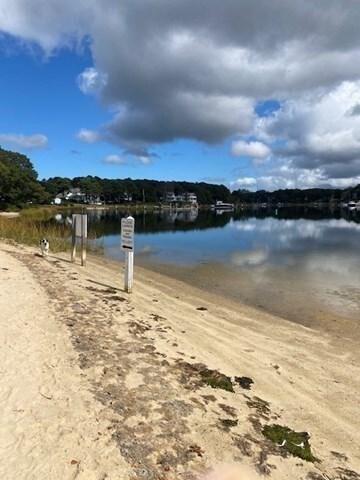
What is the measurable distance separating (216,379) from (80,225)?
11035 mm

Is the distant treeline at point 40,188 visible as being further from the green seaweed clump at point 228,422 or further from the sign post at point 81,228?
the green seaweed clump at point 228,422

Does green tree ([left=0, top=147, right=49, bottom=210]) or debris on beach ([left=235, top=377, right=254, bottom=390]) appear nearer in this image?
debris on beach ([left=235, top=377, right=254, bottom=390])

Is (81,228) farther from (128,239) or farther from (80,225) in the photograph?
(128,239)

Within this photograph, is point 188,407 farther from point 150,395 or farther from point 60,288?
point 60,288

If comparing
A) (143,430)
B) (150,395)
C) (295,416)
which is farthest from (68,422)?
(295,416)

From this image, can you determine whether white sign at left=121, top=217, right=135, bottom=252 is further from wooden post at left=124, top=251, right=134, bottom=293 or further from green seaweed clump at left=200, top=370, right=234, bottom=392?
green seaweed clump at left=200, top=370, right=234, bottom=392

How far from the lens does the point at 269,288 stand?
15953 millimetres

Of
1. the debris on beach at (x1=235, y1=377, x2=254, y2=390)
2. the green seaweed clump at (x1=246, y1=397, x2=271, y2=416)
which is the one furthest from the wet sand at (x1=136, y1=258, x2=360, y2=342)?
the green seaweed clump at (x1=246, y1=397, x2=271, y2=416)

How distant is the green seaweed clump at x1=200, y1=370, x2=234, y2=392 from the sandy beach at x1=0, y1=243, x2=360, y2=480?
0.35ft

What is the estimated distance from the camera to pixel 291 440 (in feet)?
14.2

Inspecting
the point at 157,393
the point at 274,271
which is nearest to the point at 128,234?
the point at 157,393

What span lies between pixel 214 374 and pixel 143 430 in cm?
197

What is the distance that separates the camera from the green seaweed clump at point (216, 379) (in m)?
5.48

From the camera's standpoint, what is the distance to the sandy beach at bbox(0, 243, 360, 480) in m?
3.73
